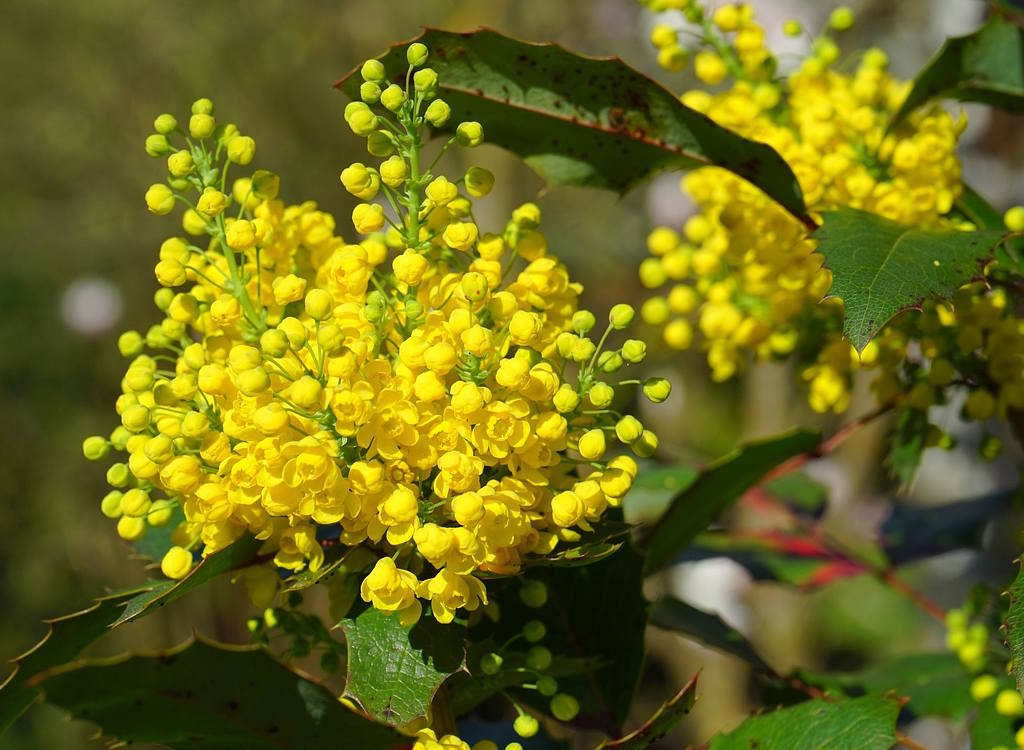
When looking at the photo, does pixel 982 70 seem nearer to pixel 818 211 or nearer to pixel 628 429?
pixel 818 211

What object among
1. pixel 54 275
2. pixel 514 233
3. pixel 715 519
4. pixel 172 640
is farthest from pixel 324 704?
pixel 54 275

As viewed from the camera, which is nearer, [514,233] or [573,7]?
[514,233]

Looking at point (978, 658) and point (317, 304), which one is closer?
point (317, 304)

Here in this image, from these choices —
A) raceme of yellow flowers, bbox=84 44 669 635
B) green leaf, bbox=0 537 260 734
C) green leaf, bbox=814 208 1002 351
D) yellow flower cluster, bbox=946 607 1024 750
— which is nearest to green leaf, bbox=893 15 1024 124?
green leaf, bbox=814 208 1002 351

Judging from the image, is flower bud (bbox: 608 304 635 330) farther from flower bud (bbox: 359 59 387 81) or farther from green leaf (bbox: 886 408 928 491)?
green leaf (bbox: 886 408 928 491)

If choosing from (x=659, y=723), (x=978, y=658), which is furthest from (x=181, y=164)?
(x=978, y=658)

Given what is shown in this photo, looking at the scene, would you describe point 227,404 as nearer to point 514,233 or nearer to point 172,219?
point 514,233
